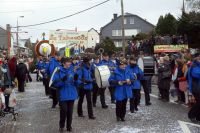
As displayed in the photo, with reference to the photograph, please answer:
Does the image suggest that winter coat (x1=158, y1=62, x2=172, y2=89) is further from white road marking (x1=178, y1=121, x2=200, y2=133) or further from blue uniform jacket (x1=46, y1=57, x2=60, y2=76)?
white road marking (x1=178, y1=121, x2=200, y2=133)

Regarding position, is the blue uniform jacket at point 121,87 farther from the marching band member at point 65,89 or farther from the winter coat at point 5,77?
the winter coat at point 5,77

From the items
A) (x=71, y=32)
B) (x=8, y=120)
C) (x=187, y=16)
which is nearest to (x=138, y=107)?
(x=8, y=120)

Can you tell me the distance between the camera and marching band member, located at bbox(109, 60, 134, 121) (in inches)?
488

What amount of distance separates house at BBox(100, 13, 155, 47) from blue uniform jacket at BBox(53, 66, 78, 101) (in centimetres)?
8438

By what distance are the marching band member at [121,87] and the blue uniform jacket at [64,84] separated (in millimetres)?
1687

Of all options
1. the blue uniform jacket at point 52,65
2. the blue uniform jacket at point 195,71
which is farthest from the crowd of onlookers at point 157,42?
the blue uniform jacket at point 195,71

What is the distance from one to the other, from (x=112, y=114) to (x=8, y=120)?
3.10 m

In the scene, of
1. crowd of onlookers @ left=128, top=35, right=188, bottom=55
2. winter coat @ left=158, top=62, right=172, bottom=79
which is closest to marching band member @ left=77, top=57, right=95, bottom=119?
winter coat @ left=158, top=62, right=172, bottom=79

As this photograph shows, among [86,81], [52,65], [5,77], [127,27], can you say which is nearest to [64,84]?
[86,81]

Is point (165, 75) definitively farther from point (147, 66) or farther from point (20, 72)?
point (20, 72)

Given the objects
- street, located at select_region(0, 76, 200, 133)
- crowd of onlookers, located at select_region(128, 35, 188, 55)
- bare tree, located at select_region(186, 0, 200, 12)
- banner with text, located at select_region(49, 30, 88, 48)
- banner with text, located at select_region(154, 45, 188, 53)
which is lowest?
street, located at select_region(0, 76, 200, 133)

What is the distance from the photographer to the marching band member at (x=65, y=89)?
11.0 meters

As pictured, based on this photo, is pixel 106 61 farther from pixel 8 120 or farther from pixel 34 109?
pixel 8 120

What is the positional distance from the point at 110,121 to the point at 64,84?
7.04 feet
